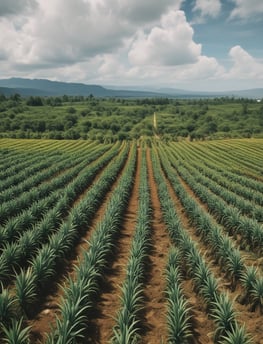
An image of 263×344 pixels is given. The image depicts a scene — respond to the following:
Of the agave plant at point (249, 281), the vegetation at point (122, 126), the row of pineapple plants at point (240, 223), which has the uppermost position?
the agave plant at point (249, 281)

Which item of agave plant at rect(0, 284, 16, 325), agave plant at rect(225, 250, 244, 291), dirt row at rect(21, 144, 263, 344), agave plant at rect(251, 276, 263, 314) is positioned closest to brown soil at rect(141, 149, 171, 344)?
dirt row at rect(21, 144, 263, 344)

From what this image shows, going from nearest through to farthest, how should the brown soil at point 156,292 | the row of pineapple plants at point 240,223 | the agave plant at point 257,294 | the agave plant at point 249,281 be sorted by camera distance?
the brown soil at point 156,292, the agave plant at point 257,294, the agave plant at point 249,281, the row of pineapple plants at point 240,223

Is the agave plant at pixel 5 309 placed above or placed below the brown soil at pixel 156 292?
above

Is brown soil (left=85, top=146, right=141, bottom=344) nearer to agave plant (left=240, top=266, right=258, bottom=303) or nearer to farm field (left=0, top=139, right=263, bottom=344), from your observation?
farm field (left=0, top=139, right=263, bottom=344)

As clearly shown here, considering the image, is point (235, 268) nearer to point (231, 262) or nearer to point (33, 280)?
point (231, 262)

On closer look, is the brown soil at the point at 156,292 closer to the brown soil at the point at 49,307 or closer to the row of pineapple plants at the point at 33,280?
the brown soil at the point at 49,307

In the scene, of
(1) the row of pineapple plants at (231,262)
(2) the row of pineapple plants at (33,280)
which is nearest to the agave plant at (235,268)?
(1) the row of pineapple plants at (231,262)

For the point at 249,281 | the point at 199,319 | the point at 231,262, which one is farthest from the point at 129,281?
the point at 231,262

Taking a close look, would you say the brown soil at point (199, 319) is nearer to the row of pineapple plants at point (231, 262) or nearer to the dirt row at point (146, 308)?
the dirt row at point (146, 308)

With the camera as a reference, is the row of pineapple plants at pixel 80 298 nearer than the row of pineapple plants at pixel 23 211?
Yes

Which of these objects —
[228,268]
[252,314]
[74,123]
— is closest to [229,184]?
[228,268]

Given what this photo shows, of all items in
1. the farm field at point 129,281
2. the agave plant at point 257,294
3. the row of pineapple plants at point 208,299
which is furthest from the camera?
the agave plant at point 257,294
